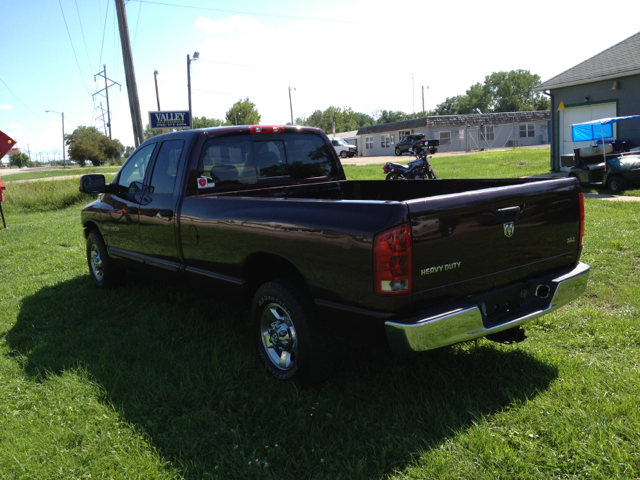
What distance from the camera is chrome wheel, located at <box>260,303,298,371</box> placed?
361 cm

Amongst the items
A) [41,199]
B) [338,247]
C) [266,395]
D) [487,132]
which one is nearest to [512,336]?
[338,247]

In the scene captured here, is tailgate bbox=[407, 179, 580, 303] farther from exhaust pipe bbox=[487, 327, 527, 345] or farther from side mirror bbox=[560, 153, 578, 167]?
side mirror bbox=[560, 153, 578, 167]

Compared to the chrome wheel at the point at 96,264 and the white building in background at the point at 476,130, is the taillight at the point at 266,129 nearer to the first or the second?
the chrome wheel at the point at 96,264

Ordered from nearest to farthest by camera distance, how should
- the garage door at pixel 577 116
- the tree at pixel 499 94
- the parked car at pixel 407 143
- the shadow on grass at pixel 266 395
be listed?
the shadow on grass at pixel 266 395, the garage door at pixel 577 116, the parked car at pixel 407 143, the tree at pixel 499 94

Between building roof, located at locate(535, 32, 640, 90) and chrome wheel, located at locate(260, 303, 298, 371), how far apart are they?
625 inches

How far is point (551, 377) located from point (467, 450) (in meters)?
1.11

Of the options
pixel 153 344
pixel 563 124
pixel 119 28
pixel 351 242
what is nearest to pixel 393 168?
pixel 563 124

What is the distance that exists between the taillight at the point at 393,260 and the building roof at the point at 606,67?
1594 centimetres

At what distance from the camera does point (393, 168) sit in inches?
587

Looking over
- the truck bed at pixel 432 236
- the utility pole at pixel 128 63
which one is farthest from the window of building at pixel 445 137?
the truck bed at pixel 432 236

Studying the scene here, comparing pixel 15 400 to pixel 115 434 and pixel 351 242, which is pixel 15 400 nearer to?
pixel 115 434

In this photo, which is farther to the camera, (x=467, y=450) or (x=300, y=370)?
(x=300, y=370)

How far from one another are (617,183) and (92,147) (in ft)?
242

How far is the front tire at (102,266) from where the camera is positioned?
20.5ft
